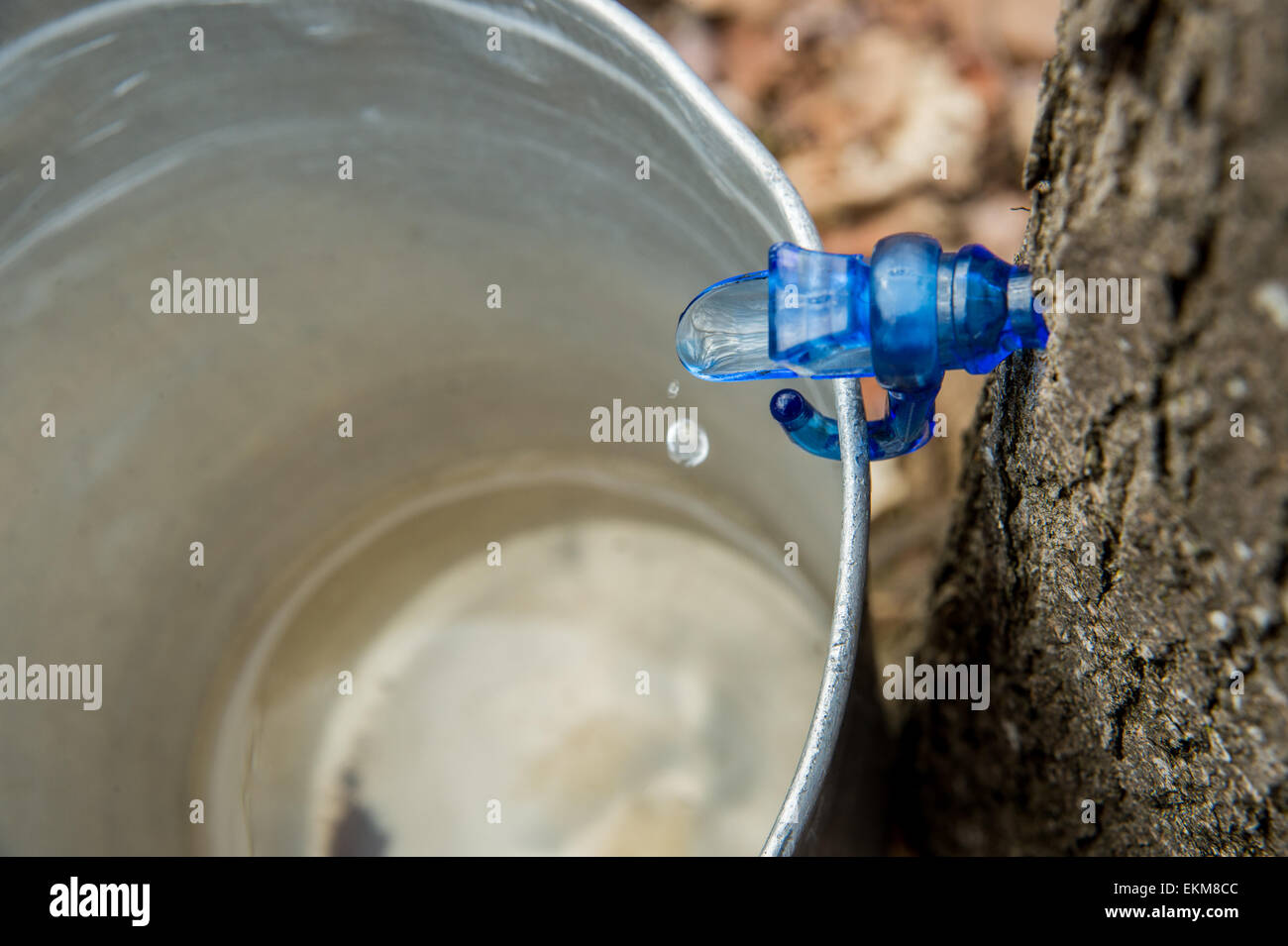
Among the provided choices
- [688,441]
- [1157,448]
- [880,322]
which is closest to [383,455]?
[688,441]

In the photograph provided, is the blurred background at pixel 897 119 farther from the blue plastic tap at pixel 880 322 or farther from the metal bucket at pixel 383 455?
the blue plastic tap at pixel 880 322

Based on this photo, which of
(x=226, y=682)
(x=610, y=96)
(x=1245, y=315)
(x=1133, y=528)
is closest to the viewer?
(x=1245, y=315)

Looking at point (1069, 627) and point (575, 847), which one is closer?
point (1069, 627)

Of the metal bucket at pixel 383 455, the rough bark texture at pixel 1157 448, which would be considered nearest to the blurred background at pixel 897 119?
the metal bucket at pixel 383 455

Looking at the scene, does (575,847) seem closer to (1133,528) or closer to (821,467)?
(821,467)

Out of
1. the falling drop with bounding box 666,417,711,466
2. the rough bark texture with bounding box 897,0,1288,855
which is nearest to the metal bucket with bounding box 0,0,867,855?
the falling drop with bounding box 666,417,711,466

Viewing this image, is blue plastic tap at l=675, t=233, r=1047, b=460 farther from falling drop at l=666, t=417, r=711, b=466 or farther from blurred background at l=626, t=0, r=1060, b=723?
blurred background at l=626, t=0, r=1060, b=723
